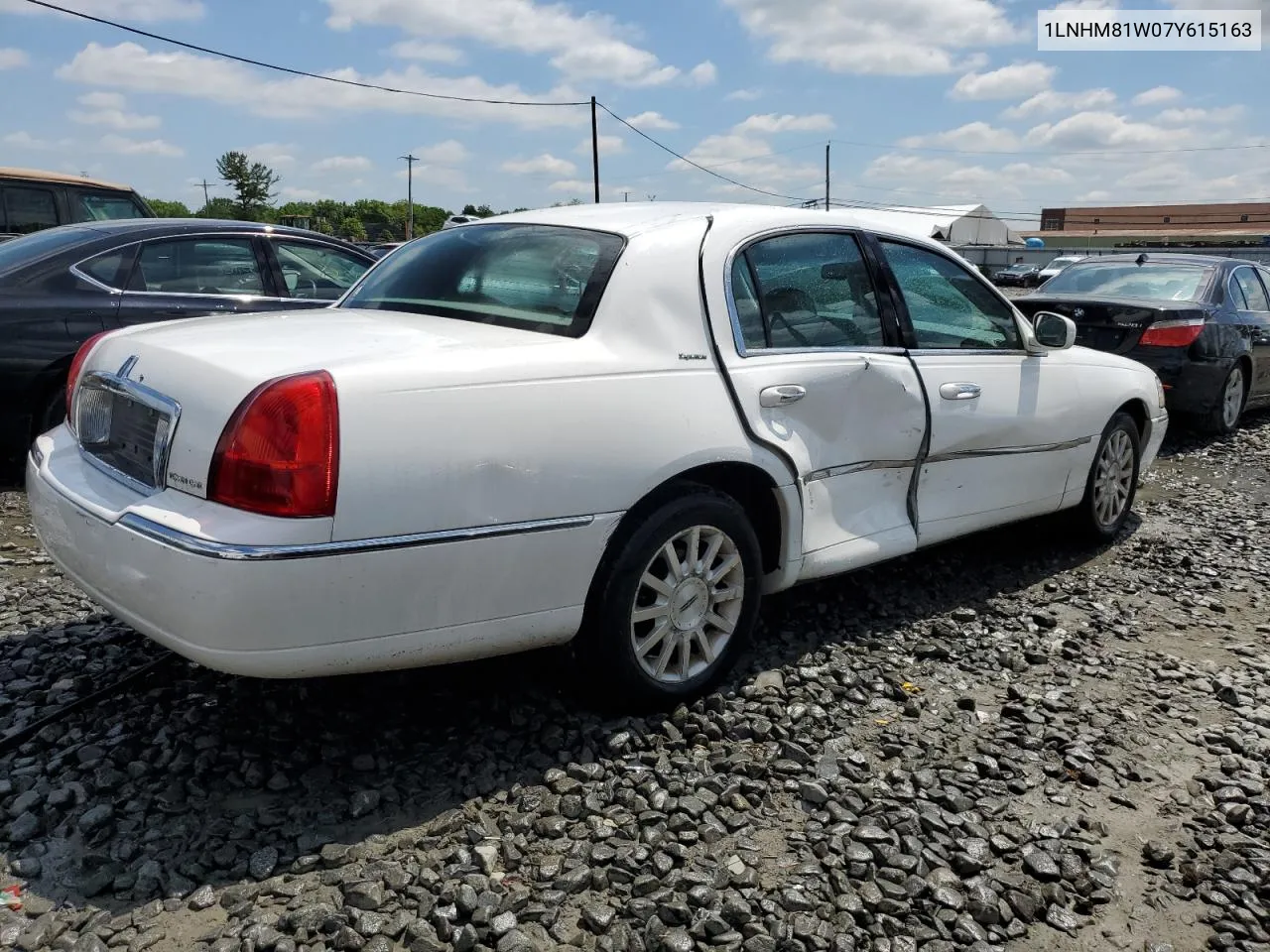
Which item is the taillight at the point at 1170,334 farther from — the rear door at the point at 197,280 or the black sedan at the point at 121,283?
the rear door at the point at 197,280

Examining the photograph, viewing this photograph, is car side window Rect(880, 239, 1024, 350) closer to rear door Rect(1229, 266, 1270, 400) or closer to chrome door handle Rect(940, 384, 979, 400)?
chrome door handle Rect(940, 384, 979, 400)

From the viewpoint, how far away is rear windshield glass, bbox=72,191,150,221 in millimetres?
10828

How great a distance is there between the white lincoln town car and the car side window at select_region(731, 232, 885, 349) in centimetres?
1

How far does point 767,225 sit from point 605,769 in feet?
6.45

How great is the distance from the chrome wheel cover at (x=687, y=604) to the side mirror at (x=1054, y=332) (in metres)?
2.22

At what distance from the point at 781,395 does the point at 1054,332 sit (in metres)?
1.94

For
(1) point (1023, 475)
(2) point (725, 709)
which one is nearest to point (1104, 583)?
(1) point (1023, 475)

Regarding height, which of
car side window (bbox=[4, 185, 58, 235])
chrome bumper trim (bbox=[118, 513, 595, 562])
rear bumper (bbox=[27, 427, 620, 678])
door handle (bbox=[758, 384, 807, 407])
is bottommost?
rear bumper (bbox=[27, 427, 620, 678])

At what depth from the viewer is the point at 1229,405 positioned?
8867 mm

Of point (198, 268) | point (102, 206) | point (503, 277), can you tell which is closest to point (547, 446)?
point (503, 277)

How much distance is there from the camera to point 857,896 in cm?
252

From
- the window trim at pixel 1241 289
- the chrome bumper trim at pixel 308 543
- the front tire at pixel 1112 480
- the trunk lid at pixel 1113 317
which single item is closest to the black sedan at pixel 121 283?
the chrome bumper trim at pixel 308 543

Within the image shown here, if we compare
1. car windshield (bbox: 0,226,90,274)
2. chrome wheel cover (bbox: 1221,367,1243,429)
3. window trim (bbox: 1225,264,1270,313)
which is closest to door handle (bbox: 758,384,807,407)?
car windshield (bbox: 0,226,90,274)

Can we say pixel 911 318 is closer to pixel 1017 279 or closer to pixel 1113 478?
pixel 1113 478
